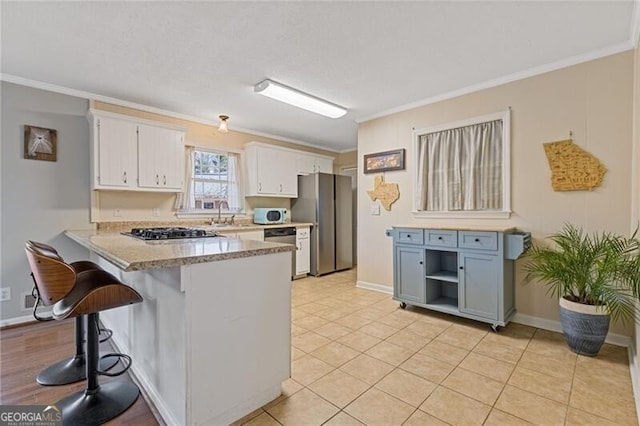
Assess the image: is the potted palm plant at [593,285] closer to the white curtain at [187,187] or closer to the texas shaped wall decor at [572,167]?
the texas shaped wall decor at [572,167]

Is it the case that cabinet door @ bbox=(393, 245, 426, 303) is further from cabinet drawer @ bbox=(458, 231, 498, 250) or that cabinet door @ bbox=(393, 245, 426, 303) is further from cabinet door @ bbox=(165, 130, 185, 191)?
cabinet door @ bbox=(165, 130, 185, 191)

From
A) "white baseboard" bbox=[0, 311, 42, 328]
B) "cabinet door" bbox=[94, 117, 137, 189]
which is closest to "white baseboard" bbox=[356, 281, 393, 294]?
"cabinet door" bbox=[94, 117, 137, 189]

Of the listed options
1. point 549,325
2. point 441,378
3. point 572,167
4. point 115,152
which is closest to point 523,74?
point 572,167

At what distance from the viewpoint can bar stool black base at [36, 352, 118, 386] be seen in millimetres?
2017

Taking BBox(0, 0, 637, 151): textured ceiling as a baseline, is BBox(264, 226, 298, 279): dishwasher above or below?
below

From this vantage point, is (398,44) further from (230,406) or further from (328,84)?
(230,406)

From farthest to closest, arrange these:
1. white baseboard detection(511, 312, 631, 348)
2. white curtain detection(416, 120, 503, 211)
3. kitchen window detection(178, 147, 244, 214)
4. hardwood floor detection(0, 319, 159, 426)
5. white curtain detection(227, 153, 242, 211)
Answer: white curtain detection(227, 153, 242, 211)
kitchen window detection(178, 147, 244, 214)
white curtain detection(416, 120, 503, 211)
white baseboard detection(511, 312, 631, 348)
hardwood floor detection(0, 319, 159, 426)

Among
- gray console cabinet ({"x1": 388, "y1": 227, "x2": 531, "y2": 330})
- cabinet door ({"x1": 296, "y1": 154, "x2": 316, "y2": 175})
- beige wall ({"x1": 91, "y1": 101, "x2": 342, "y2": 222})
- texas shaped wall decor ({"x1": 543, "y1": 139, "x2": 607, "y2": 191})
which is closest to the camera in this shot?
texas shaped wall decor ({"x1": 543, "y1": 139, "x2": 607, "y2": 191})

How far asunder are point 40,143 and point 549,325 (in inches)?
216

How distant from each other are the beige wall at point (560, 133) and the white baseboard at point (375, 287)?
1.09 m

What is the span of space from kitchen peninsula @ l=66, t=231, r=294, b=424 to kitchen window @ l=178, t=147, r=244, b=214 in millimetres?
2452

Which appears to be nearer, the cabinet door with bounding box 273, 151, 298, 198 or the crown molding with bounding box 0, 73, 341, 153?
the crown molding with bounding box 0, 73, 341, 153

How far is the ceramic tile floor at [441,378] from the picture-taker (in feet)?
5.48

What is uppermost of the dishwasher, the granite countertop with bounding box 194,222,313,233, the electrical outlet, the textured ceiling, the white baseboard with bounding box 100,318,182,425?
the textured ceiling
